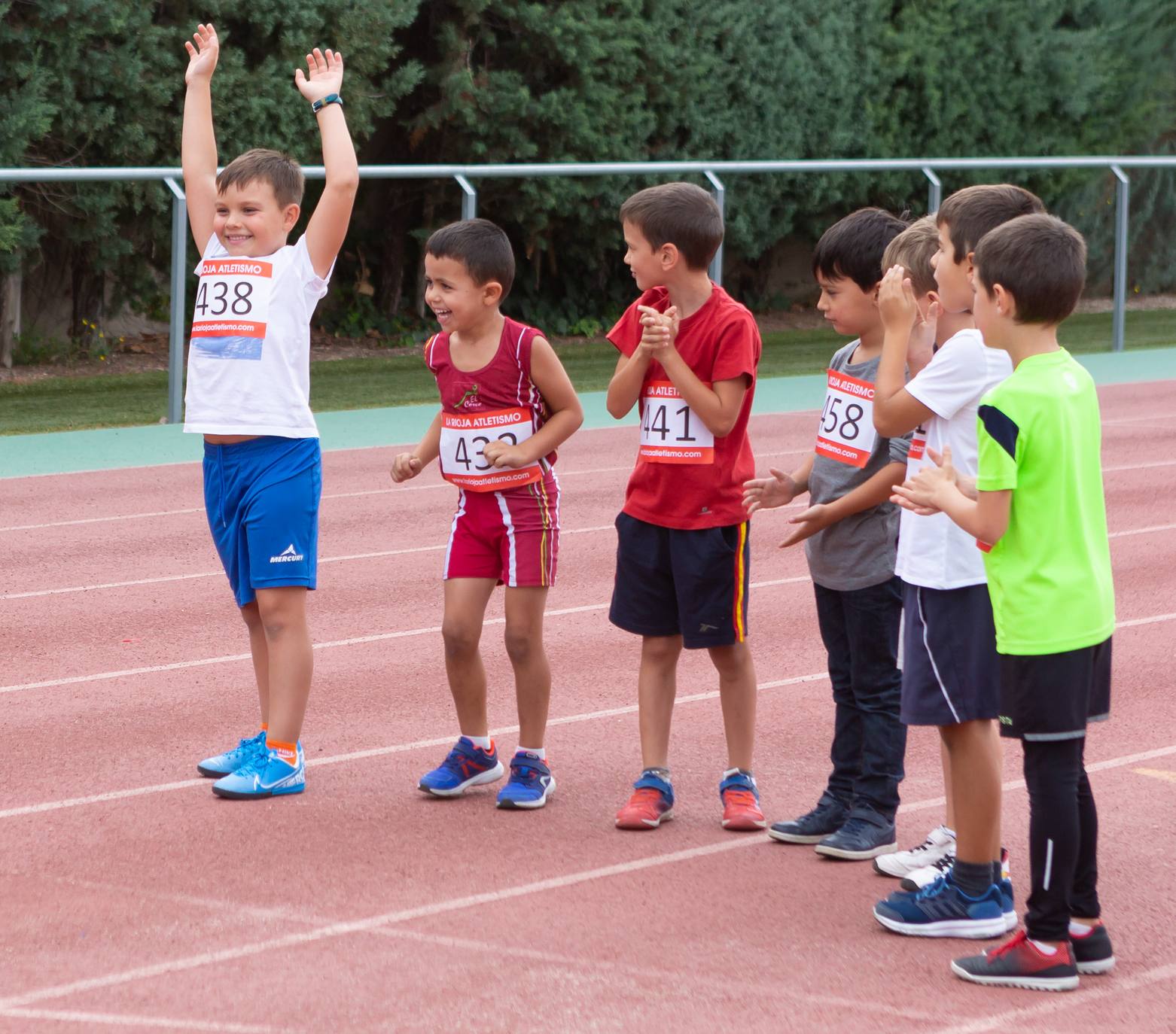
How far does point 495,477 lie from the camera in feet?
17.2

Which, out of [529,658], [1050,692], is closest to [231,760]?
[529,658]

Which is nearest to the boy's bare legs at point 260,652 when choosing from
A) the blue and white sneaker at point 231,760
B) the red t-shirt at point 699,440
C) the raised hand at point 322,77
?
the blue and white sneaker at point 231,760

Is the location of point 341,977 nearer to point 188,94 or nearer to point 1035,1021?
point 1035,1021

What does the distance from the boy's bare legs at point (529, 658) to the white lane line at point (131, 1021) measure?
172cm

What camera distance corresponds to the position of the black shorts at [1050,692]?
378cm

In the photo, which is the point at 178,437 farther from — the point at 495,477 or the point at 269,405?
the point at 495,477

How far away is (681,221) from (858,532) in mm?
1000

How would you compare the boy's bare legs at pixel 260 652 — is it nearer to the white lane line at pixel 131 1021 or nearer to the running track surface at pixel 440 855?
the running track surface at pixel 440 855

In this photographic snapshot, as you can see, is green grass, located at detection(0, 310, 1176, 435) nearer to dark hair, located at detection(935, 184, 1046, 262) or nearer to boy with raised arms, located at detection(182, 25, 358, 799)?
boy with raised arms, located at detection(182, 25, 358, 799)

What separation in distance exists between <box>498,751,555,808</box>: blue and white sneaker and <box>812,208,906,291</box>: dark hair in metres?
1.64

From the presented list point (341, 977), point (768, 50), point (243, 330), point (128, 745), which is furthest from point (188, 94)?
point (768, 50)

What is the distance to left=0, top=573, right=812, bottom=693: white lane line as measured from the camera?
6699 mm

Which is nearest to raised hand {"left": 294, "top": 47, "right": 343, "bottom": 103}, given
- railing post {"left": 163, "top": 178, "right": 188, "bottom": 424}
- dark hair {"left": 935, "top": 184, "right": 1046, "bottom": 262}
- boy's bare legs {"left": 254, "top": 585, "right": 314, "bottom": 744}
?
boy's bare legs {"left": 254, "top": 585, "right": 314, "bottom": 744}

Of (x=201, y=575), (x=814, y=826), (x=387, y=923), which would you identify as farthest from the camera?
(x=201, y=575)
